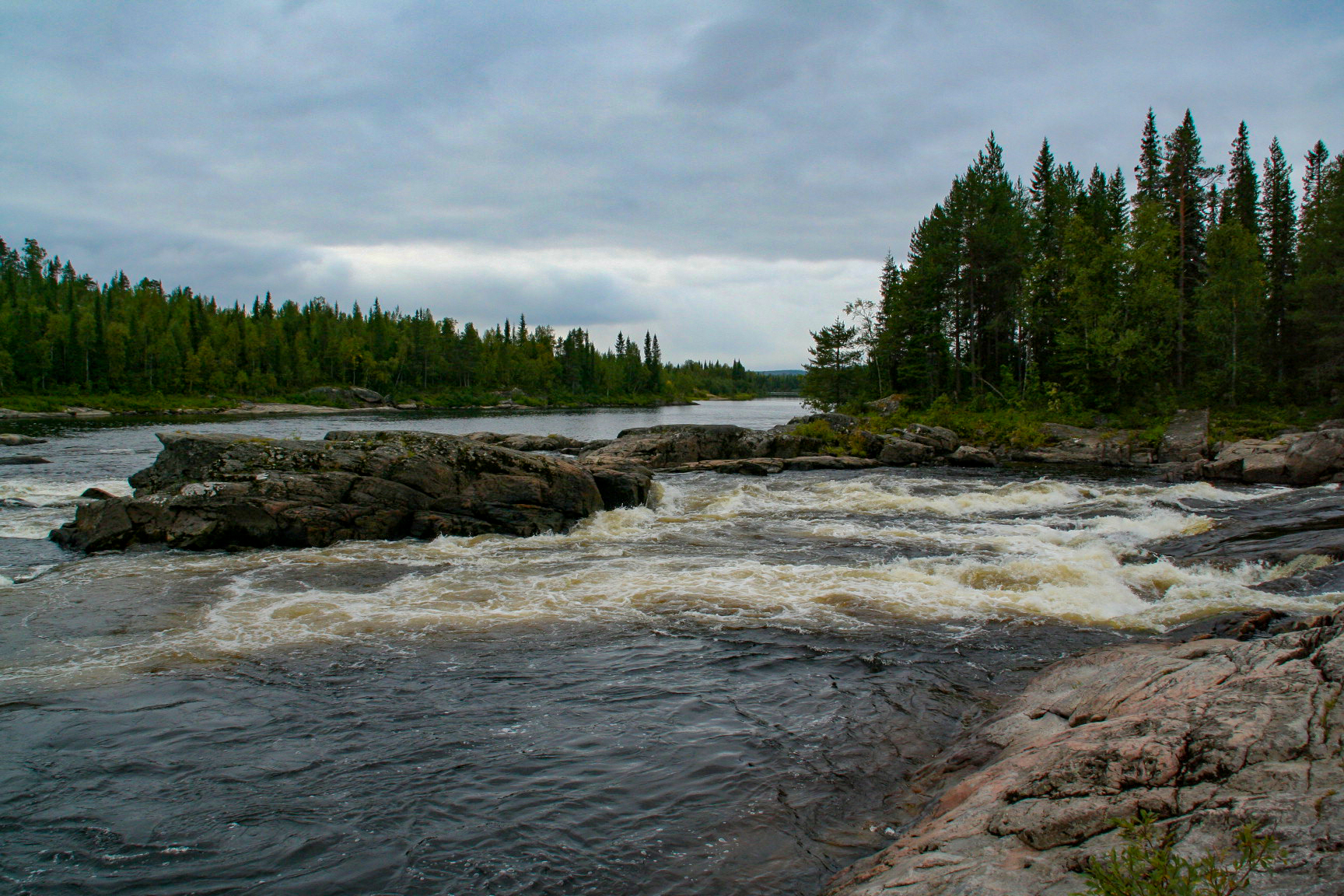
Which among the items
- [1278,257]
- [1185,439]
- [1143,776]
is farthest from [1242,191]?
[1143,776]

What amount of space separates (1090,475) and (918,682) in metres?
27.0

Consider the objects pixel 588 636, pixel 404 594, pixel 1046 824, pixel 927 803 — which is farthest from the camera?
pixel 404 594

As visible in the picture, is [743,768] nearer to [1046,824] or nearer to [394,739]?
[1046,824]

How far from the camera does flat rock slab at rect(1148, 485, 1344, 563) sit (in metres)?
13.2

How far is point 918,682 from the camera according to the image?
27.4 feet

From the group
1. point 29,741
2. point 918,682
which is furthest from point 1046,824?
point 29,741

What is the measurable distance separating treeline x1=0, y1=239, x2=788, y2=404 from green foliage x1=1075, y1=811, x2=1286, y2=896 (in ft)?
377

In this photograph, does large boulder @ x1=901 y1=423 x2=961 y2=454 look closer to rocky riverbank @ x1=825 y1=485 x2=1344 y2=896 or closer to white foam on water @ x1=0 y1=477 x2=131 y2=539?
rocky riverbank @ x1=825 y1=485 x2=1344 y2=896

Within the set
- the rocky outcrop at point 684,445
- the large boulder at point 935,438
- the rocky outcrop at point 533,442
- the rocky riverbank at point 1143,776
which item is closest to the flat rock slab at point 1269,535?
the rocky riverbank at point 1143,776

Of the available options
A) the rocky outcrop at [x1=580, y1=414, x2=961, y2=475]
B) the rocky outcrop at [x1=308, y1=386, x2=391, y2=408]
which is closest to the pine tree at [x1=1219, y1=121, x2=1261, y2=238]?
the rocky outcrop at [x1=580, y1=414, x2=961, y2=475]

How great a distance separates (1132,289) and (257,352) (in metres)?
120

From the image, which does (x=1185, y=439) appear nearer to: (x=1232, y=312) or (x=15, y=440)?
(x=1232, y=312)

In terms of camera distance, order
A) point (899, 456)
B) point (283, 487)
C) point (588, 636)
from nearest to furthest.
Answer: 1. point (588, 636)
2. point (283, 487)
3. point (899, 456)

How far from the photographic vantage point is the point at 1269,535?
48.4 ft
